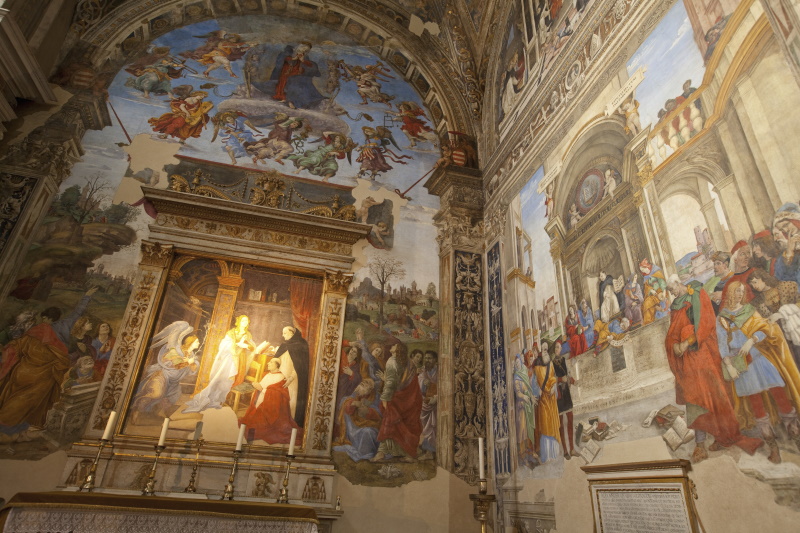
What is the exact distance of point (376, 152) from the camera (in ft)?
31.3

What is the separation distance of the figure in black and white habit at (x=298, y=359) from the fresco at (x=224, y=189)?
4cm

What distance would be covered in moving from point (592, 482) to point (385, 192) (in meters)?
5.81

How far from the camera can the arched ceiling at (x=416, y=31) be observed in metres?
10.0

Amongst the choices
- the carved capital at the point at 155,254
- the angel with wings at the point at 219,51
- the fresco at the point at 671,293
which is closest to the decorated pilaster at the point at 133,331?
the carved capital at the point at 155,254

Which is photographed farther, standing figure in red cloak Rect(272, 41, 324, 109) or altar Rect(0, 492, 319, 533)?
standing figure in red cloak Rect(272, 41, 324, 109)

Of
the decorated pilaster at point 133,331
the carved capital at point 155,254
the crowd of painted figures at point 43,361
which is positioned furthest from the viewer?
the carved capital at point 155,254

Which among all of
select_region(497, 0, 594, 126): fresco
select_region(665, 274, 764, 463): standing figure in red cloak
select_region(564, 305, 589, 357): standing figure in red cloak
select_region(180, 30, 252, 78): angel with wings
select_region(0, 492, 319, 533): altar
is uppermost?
select_region(180, 30, 252, 78): angel with wings

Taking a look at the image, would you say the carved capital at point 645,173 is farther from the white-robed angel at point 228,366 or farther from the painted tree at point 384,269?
the white-robed angel at point 228,366

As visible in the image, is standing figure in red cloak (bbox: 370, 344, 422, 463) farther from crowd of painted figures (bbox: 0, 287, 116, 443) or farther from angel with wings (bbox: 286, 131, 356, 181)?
crowd of painted figures (bbox: 0, 287, 116, 443)

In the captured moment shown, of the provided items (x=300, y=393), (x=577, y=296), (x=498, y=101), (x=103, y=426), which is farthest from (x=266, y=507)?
(x=498, y=101)

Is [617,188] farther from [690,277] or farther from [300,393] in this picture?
[300,393]

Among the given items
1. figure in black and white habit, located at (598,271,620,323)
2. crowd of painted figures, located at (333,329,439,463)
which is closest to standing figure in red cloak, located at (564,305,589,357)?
figure in black and white habit, located at (598,271,620,323)

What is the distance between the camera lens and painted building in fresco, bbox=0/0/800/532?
12.4 feet

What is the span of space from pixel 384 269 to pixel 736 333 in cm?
549
